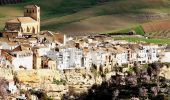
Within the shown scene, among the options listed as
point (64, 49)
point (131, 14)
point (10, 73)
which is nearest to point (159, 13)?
point (131, 14)

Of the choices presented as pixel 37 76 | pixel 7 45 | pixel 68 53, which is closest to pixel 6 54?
pixel 37 76

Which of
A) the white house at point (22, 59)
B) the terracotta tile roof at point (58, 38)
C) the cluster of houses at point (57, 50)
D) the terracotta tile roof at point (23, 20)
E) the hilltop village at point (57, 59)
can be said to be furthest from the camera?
the terracotta tile roof at point (23, 20)

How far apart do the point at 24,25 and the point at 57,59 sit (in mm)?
26252

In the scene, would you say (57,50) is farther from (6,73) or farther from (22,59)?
(6,73)

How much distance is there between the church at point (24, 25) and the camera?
383 ft

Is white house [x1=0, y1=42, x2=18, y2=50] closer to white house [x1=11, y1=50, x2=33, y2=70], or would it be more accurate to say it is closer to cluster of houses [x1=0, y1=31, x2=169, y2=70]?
cluster of houses [x1=0, y1=31, x2=169, y2=70]

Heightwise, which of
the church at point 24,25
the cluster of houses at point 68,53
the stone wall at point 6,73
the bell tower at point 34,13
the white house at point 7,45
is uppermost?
the bell tower at point 34,13

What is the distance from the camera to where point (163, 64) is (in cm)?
11106

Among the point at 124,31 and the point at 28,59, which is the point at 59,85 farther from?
the point at 124,31

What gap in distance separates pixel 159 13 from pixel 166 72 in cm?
9191

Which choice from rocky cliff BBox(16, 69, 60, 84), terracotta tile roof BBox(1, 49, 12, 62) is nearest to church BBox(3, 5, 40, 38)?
terracotta tile roof BBox(1, 49, 12, 62)

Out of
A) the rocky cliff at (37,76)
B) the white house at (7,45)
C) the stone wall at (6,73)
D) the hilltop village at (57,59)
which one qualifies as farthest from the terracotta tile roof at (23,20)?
the stone wall at (6,73)

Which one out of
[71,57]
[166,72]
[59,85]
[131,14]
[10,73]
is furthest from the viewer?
[131,14]

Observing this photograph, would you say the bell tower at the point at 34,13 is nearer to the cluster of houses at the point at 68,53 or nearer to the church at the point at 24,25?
the church at the point at 24,25
